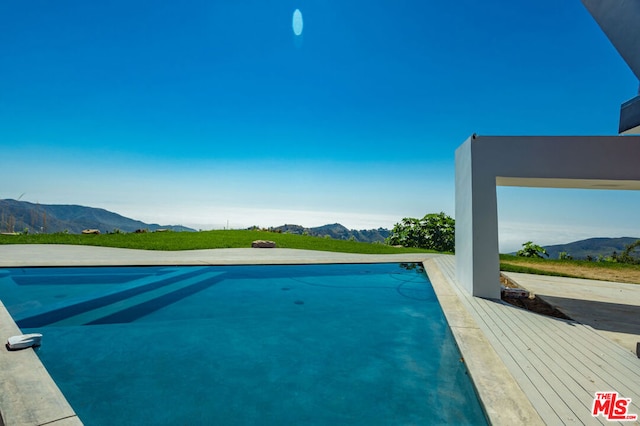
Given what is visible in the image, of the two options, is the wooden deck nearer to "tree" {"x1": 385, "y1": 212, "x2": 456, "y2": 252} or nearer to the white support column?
the white support column

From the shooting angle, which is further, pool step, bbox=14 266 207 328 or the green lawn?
the green lawn

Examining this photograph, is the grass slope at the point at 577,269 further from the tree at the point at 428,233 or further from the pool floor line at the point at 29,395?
the pool floor line at the point at 29,395

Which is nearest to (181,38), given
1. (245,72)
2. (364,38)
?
(245,72)

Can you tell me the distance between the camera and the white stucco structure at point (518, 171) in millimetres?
6098

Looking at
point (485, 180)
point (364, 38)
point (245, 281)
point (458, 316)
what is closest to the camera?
point (458, 316)

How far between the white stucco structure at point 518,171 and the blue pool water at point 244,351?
1.61m

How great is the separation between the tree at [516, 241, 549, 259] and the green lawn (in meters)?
4.62

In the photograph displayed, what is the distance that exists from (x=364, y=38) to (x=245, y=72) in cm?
564

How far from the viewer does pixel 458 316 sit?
5543 millimetres

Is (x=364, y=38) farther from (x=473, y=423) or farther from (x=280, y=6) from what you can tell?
(x=473, y=423)

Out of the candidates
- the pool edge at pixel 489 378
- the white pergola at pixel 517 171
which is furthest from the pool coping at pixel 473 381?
the white pergola at pixel 517 171

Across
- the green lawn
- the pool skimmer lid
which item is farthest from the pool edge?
the green lawn

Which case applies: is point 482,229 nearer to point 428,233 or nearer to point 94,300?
point 94,300

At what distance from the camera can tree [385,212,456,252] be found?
787 inches
